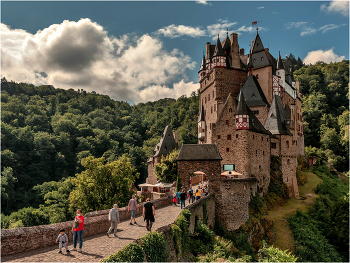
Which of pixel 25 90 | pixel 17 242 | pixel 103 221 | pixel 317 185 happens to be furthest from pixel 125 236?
pixel 25 90

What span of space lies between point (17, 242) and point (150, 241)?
467cm

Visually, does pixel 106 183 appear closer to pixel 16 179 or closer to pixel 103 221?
pixel 103 221

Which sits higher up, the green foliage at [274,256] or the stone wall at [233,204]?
the stone wall at [233,204]

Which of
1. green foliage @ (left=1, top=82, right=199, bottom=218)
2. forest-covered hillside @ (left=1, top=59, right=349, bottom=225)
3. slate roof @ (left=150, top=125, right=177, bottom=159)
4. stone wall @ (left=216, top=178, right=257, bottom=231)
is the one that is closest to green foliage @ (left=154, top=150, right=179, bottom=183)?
stone wall @ (left=216, top=178, right=257, bottom=231)

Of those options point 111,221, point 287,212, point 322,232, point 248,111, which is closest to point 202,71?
point 248,111

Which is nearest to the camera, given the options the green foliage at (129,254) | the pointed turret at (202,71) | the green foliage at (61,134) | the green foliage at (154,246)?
the green foliage at (129,254)

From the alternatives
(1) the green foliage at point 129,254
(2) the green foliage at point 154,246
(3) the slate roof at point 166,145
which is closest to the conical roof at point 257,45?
(3) the slate roof at point 166,145

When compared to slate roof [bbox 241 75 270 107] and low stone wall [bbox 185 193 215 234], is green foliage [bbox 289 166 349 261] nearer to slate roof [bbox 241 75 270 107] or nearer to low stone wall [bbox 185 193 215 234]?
low stone wall [bbox 185 193 215 234]

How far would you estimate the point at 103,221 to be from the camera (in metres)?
13.4

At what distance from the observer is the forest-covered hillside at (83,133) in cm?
6669

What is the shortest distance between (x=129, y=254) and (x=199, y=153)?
1629 cm

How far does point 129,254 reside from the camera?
9484 mm

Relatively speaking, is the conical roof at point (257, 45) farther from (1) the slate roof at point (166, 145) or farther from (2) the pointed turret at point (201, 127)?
(1) the slate roof at point (166, 145)

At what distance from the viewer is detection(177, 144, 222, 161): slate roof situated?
81.5ft
